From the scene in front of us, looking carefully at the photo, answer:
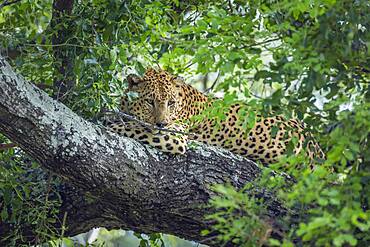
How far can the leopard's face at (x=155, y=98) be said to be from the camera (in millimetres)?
8422

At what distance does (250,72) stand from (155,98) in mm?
2239

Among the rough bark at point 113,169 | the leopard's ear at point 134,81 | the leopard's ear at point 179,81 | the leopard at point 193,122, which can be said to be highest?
the leopard's ear at point 179,81

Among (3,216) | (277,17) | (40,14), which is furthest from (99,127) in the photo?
(40,14)

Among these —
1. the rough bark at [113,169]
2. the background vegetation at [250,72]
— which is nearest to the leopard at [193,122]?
the background vegetation at [250,72]

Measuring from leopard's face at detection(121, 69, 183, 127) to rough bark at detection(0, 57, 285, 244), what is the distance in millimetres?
1423

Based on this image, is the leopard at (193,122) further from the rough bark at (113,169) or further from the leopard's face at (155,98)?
the rough bark at (113,169)

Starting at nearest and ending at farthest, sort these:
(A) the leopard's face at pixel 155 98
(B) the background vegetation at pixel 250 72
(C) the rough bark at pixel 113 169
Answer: (B) the background vegetation at pixel 250 72, (C) the rough bark at pixel 113 169, (A) the leopard's face at pixel 155 98

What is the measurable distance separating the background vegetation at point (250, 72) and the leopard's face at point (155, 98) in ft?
Result: 0.73

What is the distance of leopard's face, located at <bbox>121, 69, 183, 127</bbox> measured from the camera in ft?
27.6

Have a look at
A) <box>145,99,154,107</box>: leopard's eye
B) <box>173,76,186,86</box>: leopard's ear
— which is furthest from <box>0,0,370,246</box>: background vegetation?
<box>145,99,154,107</box>: leopard's eye

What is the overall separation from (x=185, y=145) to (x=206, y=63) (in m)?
1.31

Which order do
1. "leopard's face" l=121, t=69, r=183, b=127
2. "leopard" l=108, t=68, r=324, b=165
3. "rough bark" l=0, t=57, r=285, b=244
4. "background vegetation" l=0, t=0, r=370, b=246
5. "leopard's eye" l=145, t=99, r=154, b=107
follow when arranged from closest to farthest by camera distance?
"background vegetation" l=0, t=0, r=370, b=246
"rough bark" l=0, t=57, r=285, b=244
"leopard" l=108, t=68, r=324, b=165
"leopard's face" l=121, t=69, r=183, b=127
"leopard's eye" l=145, t=99, r=154, b=107

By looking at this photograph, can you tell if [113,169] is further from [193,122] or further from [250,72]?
[193,122]

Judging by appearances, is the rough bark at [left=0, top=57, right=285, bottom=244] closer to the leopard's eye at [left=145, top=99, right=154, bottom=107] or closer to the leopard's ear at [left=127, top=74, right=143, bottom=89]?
the leopard's eye at [left=145, top=99, right=154, bottom=107]
